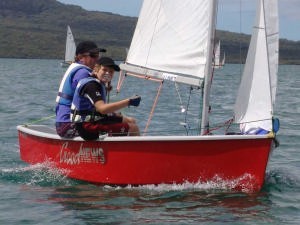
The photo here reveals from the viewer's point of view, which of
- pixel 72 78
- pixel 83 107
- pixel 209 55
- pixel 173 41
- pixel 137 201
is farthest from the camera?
pixel 173 41

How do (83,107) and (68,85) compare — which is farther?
(68,85)

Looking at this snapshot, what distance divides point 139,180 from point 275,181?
2322mm

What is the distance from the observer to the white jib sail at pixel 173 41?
10195mm

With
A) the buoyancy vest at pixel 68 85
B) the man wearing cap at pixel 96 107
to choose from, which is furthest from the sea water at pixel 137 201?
the buoyancy vest at pixel 68 85

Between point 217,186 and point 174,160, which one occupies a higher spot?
point 174,160

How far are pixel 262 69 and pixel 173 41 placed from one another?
153 centimetres

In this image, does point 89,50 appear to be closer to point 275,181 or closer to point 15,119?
point 275,181

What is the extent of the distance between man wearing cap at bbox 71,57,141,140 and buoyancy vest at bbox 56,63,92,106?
0.25 metres

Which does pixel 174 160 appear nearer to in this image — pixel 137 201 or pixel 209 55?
pixel 137 201

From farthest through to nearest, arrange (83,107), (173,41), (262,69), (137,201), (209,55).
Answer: (173,41)
(209,55)
(83,107)
(262,69)
(137,201)

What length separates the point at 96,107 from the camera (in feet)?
31.4

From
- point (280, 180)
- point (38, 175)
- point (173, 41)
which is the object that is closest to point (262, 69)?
point (173, 41)

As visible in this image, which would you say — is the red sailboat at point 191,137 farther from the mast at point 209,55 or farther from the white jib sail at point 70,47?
the white jib sail at point 70,47

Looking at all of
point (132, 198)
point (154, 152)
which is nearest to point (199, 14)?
point (154, 152)
